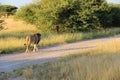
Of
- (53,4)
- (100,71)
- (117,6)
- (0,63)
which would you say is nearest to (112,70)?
(100,71)

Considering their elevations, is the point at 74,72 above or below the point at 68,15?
above

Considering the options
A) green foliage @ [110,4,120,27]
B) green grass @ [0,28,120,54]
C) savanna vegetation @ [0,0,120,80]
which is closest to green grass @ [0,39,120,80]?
savanna vegetation @ [0,0,120,80]

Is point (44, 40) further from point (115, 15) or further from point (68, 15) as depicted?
point (115, 15)

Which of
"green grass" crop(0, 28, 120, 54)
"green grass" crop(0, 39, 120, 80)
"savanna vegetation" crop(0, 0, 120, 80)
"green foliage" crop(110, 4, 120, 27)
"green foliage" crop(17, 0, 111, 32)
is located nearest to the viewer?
"green grass" crop(0, 39, 120, 80)

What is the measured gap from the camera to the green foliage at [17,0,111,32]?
34344 mm

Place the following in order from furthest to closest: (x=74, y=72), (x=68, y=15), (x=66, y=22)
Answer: (x=68, y=15)
(x=66, y=22)
(x=74, y=72)

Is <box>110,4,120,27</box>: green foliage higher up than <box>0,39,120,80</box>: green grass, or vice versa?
<box>0,39,120,80</box>: green grass

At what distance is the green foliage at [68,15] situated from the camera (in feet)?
113

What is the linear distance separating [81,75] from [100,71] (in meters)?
0.61

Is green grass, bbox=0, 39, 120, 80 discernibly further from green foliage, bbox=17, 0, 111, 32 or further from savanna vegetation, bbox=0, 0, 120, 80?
green foliage, bbox=17, 0, 111, 32

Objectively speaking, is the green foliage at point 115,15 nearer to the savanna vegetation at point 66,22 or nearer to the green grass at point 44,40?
the savanna vegetation at point 66,22

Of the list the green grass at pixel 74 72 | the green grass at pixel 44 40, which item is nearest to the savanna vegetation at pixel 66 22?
the green grass at pixel 44 40

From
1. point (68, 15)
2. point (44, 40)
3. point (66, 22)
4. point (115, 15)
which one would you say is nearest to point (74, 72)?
point (44, 40)

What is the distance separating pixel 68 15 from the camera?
35.8m
